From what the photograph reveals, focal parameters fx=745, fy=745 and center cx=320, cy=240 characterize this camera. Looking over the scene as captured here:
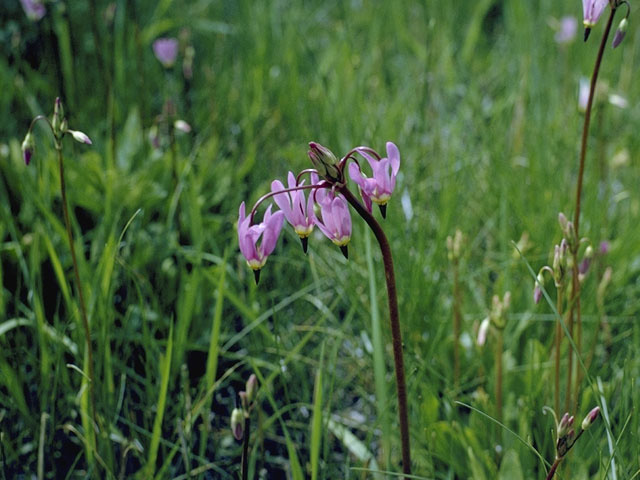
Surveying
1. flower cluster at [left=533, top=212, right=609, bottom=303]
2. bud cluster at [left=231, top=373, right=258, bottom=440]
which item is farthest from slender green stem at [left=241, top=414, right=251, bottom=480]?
flower cluster at [left=533, top=212, right=609, bottom=303]

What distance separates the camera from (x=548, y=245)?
2.11 meters

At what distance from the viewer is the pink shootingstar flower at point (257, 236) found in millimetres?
1092

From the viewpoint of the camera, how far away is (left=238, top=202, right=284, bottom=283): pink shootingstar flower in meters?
1.09

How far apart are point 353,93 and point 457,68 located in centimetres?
79

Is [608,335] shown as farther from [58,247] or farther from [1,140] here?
[1,140]

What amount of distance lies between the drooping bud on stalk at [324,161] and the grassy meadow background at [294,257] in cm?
39

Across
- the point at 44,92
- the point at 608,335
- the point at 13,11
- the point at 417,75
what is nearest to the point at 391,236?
the point at 608,335

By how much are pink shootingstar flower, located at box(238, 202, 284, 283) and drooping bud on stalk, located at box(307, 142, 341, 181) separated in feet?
0.38

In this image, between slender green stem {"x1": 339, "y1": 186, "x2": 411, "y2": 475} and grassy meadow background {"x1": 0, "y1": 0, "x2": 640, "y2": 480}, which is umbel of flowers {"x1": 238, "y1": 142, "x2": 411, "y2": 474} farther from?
grassy meadow background {"x1": 0, "y1": 0, "x2": 640, "y2": 480}

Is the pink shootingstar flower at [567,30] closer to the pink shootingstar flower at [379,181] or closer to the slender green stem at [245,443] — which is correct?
the pink shootingstar flower at [379,181]

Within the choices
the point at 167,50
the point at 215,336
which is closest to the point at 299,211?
the point at 215,336

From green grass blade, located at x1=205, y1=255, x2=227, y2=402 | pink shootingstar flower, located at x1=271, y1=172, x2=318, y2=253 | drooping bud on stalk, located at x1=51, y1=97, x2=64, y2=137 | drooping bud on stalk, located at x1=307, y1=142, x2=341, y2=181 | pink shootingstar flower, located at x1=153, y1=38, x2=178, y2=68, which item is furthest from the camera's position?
pink shootingstar flower, located at x1=153, y1=38, x2=178, y2=68

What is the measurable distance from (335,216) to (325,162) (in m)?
0.11

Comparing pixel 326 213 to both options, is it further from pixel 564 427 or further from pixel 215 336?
pixel 215 336
